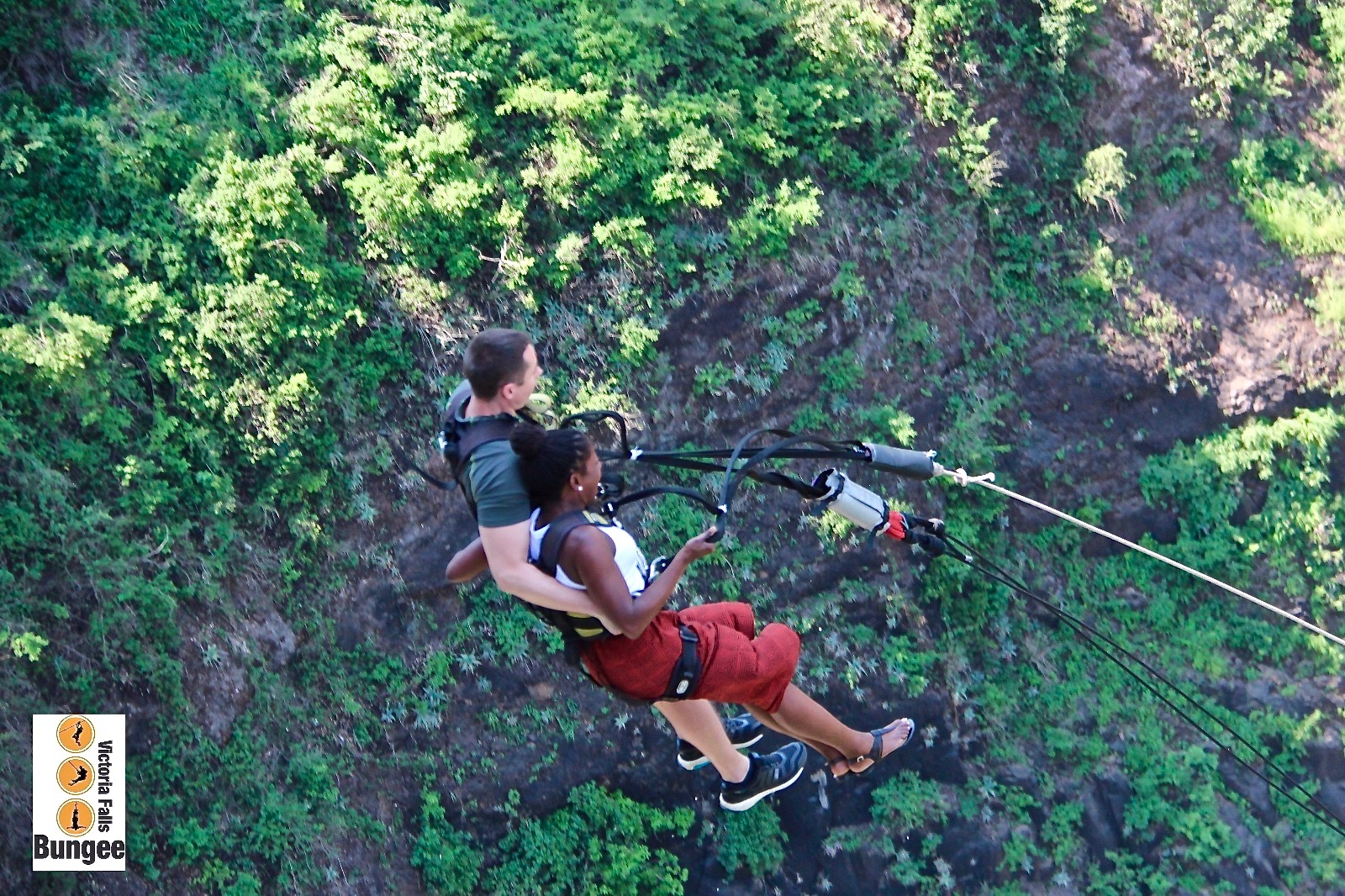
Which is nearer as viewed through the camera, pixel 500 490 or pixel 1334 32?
pixel 500 490

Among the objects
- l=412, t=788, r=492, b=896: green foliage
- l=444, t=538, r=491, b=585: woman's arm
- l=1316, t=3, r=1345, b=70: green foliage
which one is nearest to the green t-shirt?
l=444, t=538, r=491, b=585: woman's arm

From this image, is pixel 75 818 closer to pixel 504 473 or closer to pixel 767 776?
pixel 767 776

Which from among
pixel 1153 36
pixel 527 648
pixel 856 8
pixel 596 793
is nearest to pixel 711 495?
pixel 527 648

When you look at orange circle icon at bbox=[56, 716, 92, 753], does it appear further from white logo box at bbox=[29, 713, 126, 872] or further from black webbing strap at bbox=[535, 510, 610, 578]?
black webbing strap at bbox=[535, 510, 610, 578]

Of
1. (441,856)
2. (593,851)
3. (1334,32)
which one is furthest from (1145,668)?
(1334,32)

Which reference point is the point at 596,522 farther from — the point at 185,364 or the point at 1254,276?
the point at 1254,276

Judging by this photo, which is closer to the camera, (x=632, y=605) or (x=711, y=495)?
(x=632, y=605)

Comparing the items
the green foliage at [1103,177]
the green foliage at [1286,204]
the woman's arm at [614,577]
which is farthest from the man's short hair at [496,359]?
the green foliage at [1286,204]
